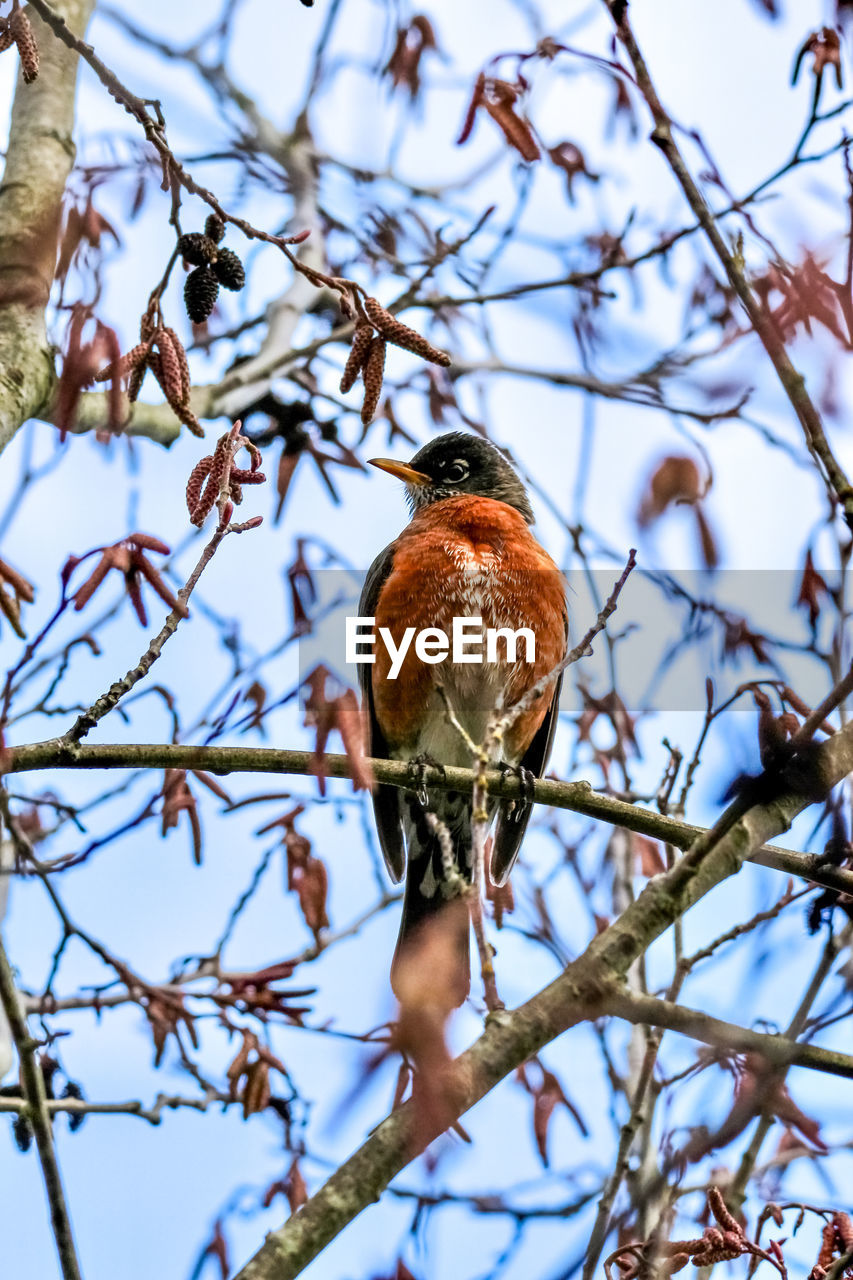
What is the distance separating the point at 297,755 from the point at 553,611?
229 cm

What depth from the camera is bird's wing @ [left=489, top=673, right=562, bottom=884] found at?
15.7 feet

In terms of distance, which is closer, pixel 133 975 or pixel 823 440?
pixel 823 440

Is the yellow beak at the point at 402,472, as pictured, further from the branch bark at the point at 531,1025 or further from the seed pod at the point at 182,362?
the branch bark at the point at 531,1025

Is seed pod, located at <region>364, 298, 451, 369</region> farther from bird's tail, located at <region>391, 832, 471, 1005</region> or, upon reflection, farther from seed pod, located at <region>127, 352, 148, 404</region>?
bird's tail, located at <region>391, 832, 471, 1005</region>

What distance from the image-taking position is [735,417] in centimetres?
393

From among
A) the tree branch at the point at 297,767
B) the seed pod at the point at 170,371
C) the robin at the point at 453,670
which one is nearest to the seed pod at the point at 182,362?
the seed pod at the point at 170,371

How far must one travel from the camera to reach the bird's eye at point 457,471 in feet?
18.7

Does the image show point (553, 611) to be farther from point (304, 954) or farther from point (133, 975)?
point (133, 975)

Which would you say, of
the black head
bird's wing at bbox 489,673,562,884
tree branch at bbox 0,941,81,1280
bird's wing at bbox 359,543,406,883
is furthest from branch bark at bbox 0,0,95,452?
bird's wing at bbox 489,673,562,884

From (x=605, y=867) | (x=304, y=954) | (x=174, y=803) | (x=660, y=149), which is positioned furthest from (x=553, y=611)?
(x=660, y=149)

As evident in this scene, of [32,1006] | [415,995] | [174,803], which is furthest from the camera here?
[32,1006]

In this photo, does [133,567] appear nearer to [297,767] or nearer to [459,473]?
[297,767]

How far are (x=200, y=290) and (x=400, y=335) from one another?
428mm

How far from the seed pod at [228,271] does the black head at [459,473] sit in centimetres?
288
